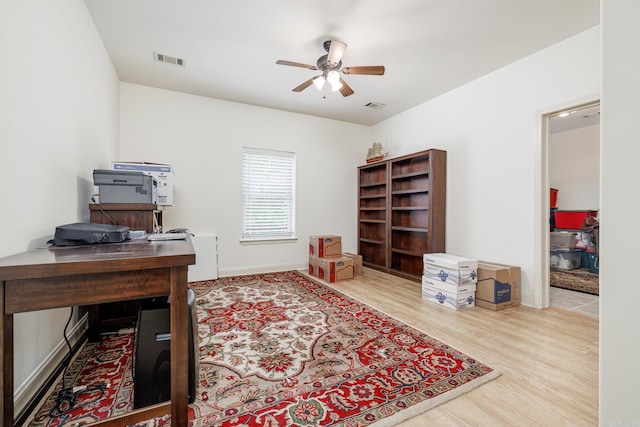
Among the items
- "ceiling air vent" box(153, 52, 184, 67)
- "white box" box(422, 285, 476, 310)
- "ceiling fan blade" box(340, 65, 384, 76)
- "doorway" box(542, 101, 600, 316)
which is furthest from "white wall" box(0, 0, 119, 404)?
"doorway" box(542, 101, 600, 316)

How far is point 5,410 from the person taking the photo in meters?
0.88

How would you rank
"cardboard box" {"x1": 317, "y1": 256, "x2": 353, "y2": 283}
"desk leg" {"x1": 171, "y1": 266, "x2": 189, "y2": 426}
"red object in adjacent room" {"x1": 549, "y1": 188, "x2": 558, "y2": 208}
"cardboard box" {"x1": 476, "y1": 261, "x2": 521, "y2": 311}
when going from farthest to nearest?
"red object in adjacent room" {"x1": 549, "y1": 188, "x2": 558, "y2": 208} → "cardboard box" {"x1": 317, "y1": 256, "x2": 353, "y2": 283} → "cardboard box" {"x1": 476, "y1": 261, "x2": 521, "y2": 311} → "desk leg" {"x1": 171, "y1": 266, "x2": 189, "y2": 426}

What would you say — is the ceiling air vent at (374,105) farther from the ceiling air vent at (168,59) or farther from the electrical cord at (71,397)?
the electrical cord at (71,397)

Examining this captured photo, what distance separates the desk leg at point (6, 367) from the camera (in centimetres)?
86

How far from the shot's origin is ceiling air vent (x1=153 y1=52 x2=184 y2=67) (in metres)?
3.01

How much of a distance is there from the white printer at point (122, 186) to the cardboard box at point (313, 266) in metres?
2.52

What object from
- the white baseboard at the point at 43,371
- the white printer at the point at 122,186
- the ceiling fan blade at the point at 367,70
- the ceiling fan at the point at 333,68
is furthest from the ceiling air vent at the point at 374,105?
the white baseboard at the point at 43,371

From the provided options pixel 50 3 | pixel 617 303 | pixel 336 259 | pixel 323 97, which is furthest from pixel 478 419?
pixel 323 97

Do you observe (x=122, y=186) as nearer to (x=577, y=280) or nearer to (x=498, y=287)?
(x=498, y=287)

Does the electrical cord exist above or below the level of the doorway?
below

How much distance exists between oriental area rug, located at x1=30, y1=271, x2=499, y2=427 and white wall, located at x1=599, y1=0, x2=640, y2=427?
91 centimetres

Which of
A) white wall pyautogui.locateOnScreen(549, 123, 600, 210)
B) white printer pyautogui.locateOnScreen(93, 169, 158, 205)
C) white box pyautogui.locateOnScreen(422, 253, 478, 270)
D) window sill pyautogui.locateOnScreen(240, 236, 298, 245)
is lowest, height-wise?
white box pyautogui.locateOnScreen(422, 253, 478, 270)

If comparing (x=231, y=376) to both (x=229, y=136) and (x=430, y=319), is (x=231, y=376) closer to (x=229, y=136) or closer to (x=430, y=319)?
(x=430, y=319)

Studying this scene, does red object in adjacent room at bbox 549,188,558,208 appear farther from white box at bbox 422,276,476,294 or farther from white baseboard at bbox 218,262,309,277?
white baseboard at bbox 218,262,309,277
